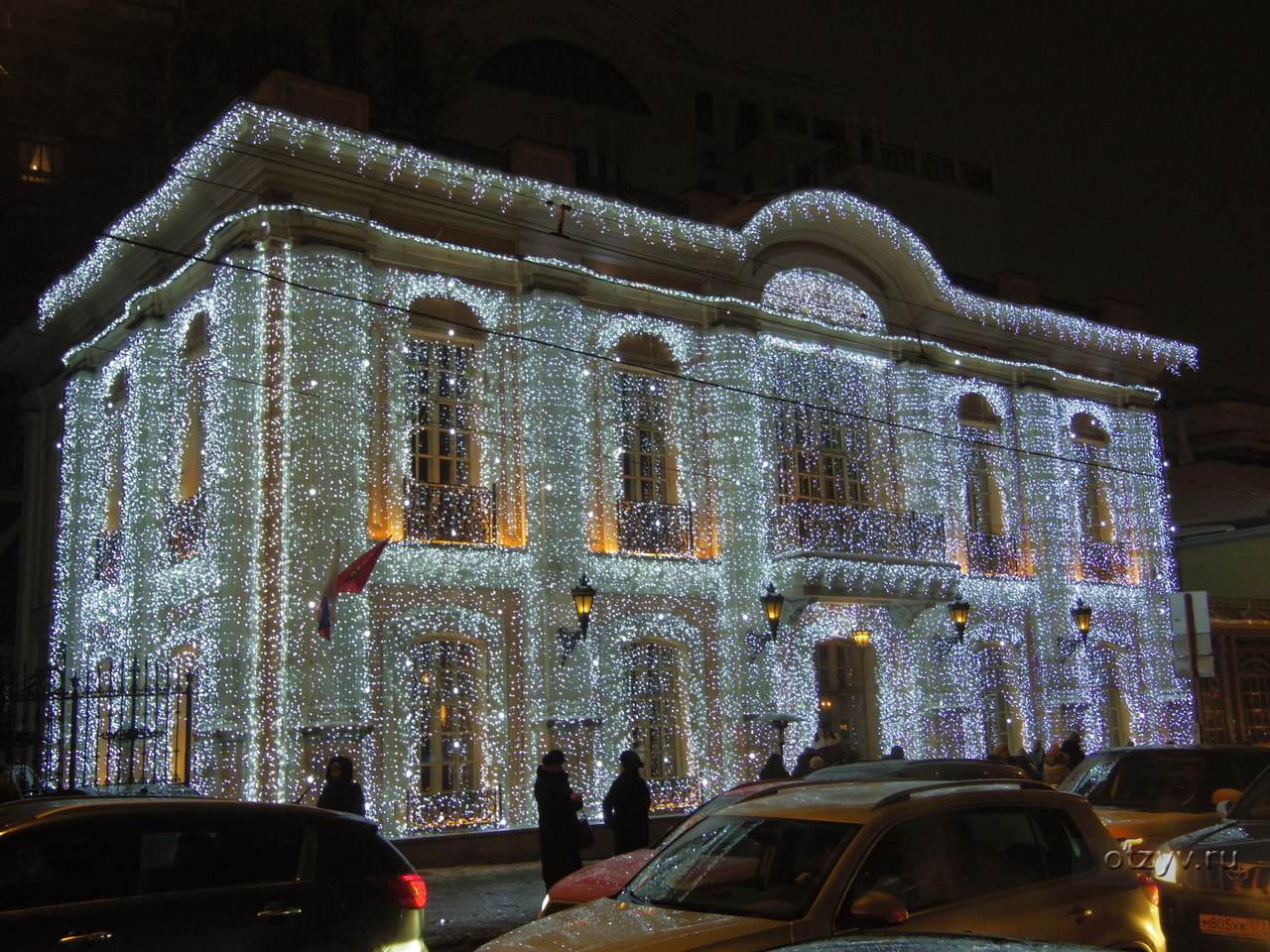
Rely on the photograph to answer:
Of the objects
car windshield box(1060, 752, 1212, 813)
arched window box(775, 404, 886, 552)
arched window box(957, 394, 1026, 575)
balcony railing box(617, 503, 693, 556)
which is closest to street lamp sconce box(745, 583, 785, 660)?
arched window box(775, 404, 886, 552)

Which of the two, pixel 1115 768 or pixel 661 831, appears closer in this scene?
pixel 1115 768

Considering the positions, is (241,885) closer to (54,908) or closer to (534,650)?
(54,908)

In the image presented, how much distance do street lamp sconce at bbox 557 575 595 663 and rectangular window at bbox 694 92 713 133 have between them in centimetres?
1561

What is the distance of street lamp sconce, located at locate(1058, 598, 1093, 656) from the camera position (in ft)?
77.3

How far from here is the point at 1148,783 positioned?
37.2 ft

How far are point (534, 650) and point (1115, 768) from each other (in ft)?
27.9

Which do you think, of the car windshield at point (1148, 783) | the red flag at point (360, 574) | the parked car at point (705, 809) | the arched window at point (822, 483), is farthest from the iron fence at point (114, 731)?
the car windshield at point (1148, 783)

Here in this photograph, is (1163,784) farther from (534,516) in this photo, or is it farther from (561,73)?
(561,73)

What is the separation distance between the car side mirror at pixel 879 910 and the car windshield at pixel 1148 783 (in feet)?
20.4

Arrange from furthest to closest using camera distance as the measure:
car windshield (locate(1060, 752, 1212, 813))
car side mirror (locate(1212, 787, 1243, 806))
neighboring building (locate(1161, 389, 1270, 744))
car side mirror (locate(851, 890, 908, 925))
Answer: neighboring building (locate(1161, 389, 1270, 744)) → car windshield (locate(1060, 752, 1212, 813)) → car side mirror (locate(1212, 787, 1243, 806)) → car side mirror (locate(851, 890, 908, 925))

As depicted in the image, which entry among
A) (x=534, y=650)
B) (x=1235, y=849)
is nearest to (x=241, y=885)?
(x=1235, y=849)

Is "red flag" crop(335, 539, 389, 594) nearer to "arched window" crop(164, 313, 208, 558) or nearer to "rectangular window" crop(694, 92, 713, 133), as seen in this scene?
"arched window" crop(164, 313, 208, 558)

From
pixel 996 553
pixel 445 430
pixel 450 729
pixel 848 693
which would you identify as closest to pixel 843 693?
pixel 848 693

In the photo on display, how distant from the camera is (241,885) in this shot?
6465mm
